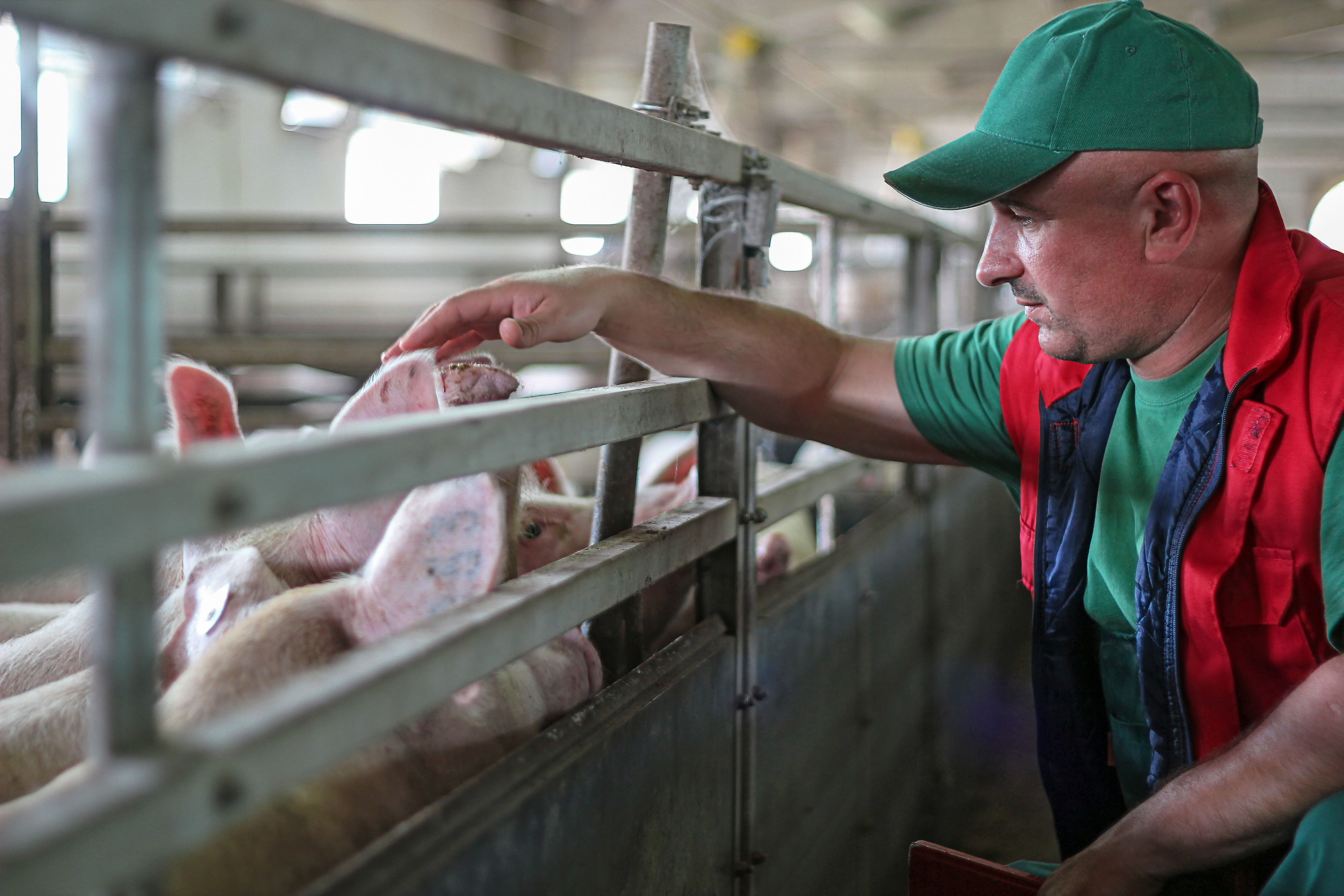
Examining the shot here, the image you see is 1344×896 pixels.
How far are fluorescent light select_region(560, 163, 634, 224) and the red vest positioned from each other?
12543 millimetres

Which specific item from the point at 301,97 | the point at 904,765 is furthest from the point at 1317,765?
the point at 301,97

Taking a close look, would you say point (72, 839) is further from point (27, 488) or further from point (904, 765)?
point (904, 765)

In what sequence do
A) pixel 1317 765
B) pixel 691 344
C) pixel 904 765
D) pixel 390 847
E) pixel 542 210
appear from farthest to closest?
pixel 542 210
pixel 904 765
pixel 691 344
pixel 1317 765
pixel 390 847

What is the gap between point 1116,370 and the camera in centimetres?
158

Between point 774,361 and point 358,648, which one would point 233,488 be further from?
point 774,361

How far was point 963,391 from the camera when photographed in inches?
69.7

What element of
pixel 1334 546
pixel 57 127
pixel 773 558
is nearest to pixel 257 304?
pixel 57 127

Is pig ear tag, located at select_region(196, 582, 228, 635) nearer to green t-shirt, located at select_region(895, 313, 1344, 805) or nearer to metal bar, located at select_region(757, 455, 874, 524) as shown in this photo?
metal bar, located at select_region(757, 455, 874, 524)

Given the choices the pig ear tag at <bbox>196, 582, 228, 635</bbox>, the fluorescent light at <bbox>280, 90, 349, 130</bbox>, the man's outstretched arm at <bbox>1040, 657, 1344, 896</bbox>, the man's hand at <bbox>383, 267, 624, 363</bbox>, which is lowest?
the man's outstretched arm at <bbox>1040, 657, 1344, 896</bbox>

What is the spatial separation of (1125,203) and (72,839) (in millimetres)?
1314

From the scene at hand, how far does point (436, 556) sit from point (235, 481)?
0.45m

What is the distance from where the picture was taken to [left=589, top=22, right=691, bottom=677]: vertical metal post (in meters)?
1.40

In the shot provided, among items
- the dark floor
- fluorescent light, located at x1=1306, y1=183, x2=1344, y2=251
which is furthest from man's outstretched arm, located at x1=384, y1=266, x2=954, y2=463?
fluorescent light, located at x1=1306, y1=183, x2=1344, y2=251

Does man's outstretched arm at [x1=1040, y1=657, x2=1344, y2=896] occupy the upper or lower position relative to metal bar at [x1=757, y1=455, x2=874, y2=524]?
lower
